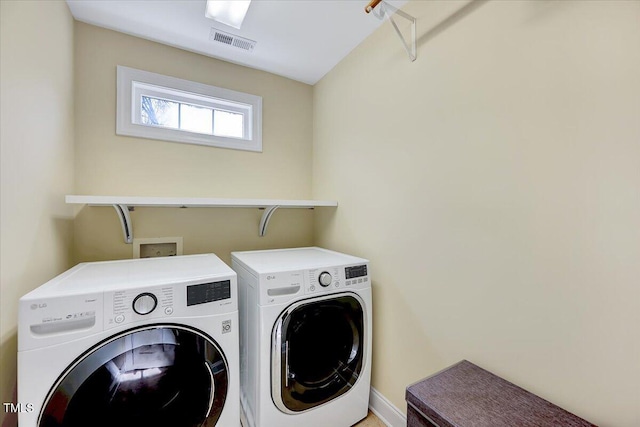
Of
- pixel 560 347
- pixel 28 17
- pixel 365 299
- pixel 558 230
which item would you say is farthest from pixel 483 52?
pixel 28 17

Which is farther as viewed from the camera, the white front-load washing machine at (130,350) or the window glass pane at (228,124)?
the window glass pane at (228,124)

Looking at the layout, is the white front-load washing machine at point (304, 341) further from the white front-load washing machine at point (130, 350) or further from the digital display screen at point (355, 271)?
the white front-load washing machine at point (130, 350)

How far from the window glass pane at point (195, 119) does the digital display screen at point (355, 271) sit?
144cm

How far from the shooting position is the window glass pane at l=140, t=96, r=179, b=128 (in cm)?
180

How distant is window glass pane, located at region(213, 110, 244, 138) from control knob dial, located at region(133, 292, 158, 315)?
1.37 meters

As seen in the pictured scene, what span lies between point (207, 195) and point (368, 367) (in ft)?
5.09

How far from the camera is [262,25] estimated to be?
162cm

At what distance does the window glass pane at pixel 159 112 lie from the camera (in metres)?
1.80

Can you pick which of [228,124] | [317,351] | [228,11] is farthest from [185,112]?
[317,351]

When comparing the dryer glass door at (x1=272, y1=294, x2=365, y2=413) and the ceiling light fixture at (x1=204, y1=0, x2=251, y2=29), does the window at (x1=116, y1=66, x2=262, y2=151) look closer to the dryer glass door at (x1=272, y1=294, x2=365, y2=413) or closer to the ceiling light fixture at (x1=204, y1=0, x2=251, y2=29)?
the ceiling light fixture at (x1=204, y1=0, x2=251, y2=29)

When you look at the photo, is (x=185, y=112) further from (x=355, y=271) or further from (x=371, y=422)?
(x=371, y=422)

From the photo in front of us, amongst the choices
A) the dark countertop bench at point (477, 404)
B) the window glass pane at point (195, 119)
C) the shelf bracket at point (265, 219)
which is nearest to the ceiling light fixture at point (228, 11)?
the window glass pane at point (195, 119)

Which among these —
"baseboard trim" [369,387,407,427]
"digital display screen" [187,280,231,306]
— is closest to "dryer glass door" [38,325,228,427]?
"digital display screen" [187,280,231,306]

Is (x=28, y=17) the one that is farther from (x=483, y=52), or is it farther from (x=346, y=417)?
(x=346, y=417)
